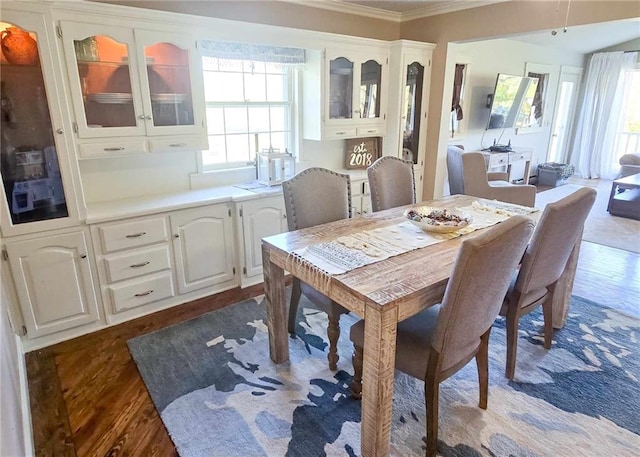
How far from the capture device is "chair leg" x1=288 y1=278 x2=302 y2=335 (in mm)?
2406

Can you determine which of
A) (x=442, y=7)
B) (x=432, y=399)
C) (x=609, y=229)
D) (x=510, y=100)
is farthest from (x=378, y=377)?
(x=510, y=100)

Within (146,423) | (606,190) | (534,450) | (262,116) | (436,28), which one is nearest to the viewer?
(534,450)

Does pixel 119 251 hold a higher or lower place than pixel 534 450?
higher

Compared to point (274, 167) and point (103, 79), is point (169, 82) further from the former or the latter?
point (274, 167)

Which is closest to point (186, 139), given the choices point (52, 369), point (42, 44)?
point (42, 44)

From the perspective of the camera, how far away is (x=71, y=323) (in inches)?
98.0

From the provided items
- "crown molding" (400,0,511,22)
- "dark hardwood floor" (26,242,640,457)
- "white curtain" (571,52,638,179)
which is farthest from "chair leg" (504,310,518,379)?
"white curtain" (571,52,638,179)

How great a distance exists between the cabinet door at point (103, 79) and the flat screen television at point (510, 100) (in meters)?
4.93

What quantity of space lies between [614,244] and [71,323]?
496 centimetres

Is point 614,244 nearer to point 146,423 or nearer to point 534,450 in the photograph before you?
point 534,450

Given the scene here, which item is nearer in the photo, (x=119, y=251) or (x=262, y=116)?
(x=119, y=251)

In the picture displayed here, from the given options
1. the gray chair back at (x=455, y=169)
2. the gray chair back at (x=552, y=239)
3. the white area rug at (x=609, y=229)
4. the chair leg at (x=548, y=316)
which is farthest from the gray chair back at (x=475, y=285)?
the white area rug at (x=609, y=229)

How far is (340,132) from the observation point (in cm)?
371

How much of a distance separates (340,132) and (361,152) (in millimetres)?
525
